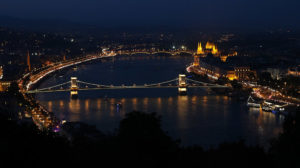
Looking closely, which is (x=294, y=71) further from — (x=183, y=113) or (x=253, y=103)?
(x=183, y=113)

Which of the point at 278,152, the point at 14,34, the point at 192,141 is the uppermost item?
the point at 14,34

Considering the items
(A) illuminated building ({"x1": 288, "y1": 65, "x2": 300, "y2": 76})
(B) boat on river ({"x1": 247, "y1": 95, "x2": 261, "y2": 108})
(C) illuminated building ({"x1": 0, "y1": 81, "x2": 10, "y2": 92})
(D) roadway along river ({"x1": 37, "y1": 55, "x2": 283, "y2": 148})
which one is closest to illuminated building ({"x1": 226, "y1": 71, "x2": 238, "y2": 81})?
(A) illuminated building ({"x1": 288, "y1": 65, "x2": 300, "y2": 76})

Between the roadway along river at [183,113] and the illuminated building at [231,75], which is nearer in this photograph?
the roadway along river at [183,113]

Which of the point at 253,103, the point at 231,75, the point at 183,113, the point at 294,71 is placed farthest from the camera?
the point at 231,75

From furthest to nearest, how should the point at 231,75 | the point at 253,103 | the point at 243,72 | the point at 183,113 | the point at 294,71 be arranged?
the point at 243,72 → the point at 231,75 → the point at 294,71 → the point at 253,103 → the point at 183,113

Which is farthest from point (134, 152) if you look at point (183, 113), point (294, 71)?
point (294, 71)

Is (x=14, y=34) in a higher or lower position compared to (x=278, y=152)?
higher

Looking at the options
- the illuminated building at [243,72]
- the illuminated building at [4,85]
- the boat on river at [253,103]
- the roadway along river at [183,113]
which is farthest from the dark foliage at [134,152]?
the illuminated building at [243,72]

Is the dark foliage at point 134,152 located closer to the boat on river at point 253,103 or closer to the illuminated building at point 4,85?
the boat on river at point 253,103

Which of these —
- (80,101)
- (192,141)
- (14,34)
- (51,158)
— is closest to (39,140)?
(51,158)

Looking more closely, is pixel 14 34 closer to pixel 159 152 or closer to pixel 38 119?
pixel 38 119

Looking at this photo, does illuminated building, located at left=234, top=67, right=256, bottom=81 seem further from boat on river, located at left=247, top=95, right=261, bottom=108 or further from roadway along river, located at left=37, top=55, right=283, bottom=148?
boat on river, located at left=247, top=95, right=261, bottom=108
